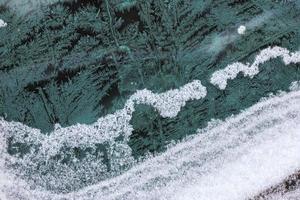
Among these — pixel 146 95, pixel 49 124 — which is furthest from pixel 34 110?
pixel 146 95

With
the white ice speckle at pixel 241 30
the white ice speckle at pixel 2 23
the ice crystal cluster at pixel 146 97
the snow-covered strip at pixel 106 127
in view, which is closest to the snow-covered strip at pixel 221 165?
the ice crystal cluster at pixel 146 97

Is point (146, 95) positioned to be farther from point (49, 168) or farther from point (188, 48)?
point (49, 168)

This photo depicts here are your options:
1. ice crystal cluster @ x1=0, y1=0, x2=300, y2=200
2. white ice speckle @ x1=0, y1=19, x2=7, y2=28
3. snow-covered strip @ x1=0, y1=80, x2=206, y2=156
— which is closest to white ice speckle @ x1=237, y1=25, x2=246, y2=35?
ice crystal cluster @ x1=0, y1=0, x2=300, y2=200

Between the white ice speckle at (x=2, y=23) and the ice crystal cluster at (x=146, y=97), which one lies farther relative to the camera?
the white ice speckle at (x=2, y=23)

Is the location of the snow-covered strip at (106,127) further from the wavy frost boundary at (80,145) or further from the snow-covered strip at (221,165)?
the snow-covered strip at (221,165)

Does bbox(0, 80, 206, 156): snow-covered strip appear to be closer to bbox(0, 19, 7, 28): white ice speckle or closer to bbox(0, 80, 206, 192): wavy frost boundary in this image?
bbox(0, 80, 206, 192): wavy frost boundary

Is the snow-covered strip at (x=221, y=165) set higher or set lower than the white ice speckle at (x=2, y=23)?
lower

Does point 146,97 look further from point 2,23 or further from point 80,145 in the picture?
point 2,23

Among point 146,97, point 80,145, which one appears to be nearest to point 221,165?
point 146,97
